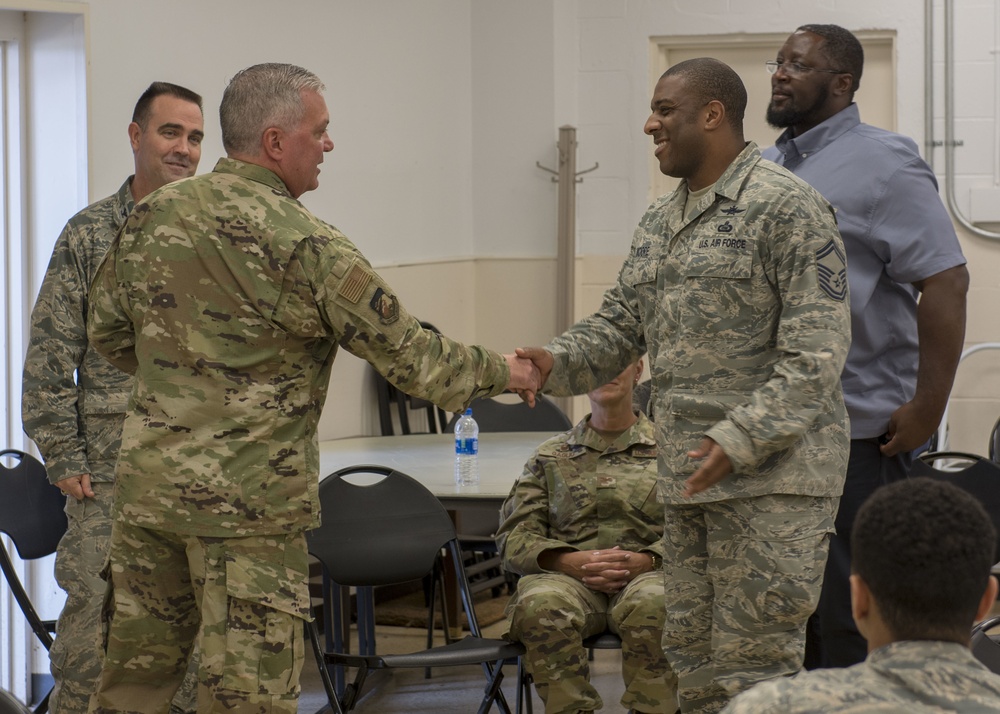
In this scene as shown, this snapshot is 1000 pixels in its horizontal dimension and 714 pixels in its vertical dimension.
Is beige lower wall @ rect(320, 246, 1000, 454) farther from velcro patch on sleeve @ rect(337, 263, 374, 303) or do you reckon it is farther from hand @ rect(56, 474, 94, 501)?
velcro patch on sleeve @ rect(337, 263, 374, 303)

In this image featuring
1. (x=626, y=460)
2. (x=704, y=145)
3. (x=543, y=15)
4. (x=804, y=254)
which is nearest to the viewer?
(x=804, y=254)

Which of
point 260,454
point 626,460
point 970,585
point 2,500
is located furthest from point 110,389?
point 970,585

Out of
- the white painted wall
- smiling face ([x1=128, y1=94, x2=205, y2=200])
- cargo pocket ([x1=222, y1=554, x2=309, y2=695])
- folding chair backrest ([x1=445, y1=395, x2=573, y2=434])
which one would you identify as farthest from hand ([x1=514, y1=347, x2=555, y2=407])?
the white painted wall

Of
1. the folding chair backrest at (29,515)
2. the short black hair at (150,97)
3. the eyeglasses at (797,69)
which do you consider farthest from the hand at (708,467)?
the folding chair backrest at (29,515)

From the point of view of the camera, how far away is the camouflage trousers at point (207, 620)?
2.32m

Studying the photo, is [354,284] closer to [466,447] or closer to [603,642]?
[603,642]

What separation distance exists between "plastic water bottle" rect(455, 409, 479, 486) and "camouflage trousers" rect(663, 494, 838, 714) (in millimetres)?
1544

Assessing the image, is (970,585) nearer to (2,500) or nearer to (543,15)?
(2,500)

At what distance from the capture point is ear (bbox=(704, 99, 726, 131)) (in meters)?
2.51

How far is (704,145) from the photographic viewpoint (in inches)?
99.4

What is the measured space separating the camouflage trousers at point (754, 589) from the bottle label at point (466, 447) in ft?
6.50

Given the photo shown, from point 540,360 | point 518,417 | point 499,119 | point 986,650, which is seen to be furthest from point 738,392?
point 499,119

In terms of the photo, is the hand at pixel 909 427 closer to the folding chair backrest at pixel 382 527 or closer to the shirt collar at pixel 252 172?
the folding chair backrest at pixel 382 527

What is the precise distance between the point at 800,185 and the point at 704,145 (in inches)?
8.7
